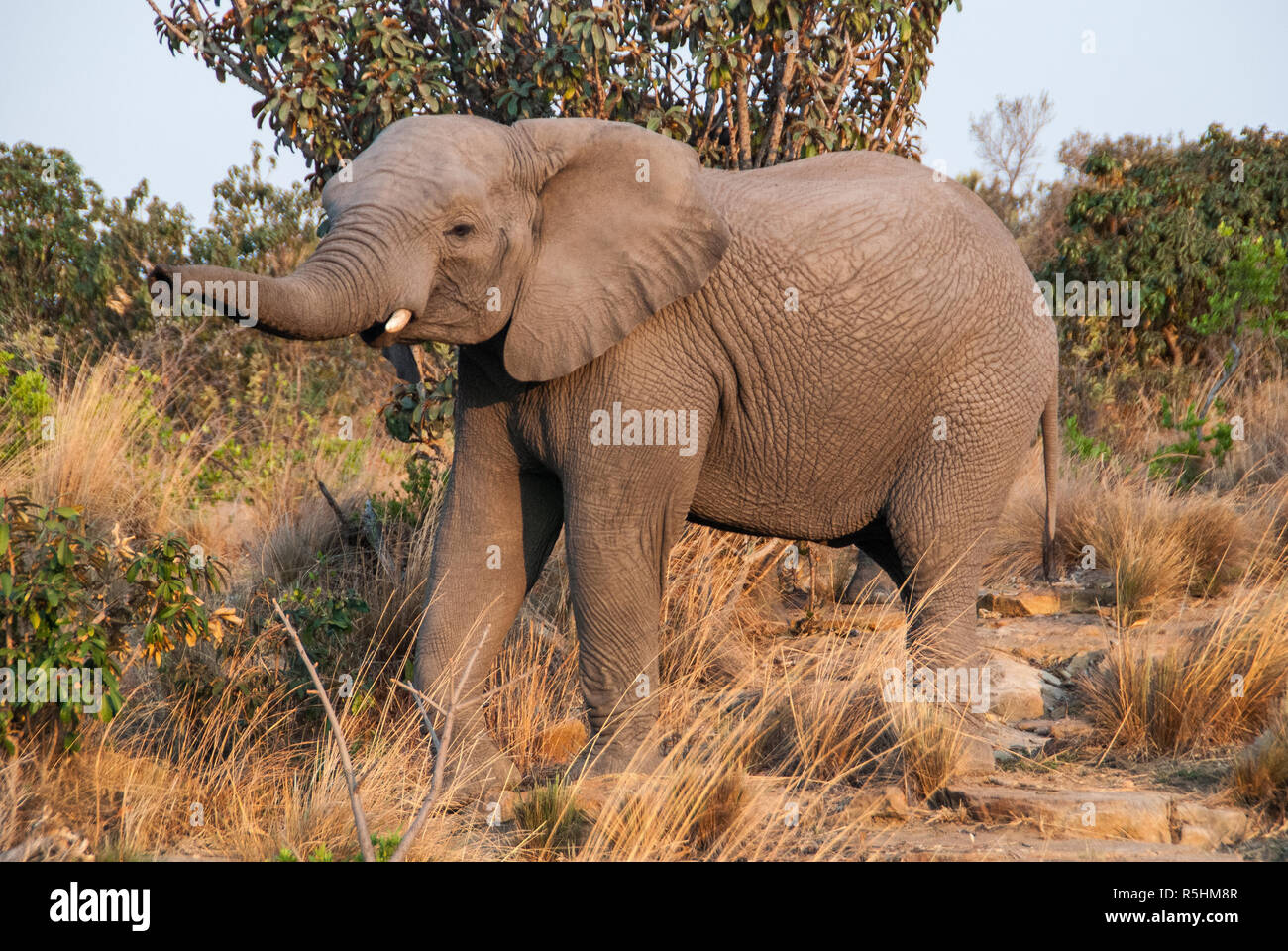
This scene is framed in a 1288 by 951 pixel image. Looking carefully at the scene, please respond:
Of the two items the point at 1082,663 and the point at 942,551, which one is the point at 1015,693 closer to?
the point at 1082,663

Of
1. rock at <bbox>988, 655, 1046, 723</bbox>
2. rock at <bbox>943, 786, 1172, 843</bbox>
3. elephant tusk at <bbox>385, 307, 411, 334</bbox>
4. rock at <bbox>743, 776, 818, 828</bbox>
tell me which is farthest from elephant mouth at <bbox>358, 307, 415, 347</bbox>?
rock at <bbox>988, 655, 1046, 723</bbox>

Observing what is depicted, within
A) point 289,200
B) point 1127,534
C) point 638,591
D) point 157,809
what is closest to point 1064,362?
point 1127,534

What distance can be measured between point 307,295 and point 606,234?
136cm

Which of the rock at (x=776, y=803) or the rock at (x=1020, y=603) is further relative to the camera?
the rock at (x=1020, y=603)

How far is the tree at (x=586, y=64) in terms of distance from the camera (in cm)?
801

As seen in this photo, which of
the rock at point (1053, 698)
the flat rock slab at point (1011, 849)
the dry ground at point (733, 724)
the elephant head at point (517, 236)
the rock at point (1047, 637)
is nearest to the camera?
the elephant head at point (517, 236)

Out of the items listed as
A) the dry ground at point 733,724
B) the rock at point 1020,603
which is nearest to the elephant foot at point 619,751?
the dry ground at point 733,724

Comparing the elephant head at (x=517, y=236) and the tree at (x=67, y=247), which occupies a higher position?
the tree at (x=67, y=247)

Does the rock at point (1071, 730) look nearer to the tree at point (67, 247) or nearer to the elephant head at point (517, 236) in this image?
the elephant head at point (517, 236)

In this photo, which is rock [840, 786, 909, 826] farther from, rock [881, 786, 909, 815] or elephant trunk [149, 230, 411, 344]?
elephant trunk [149, 230, 411, 344]

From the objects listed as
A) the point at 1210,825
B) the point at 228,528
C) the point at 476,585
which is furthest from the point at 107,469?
the point at 1210,825

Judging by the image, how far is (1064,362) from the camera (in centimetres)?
1556

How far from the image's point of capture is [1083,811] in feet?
16.9
